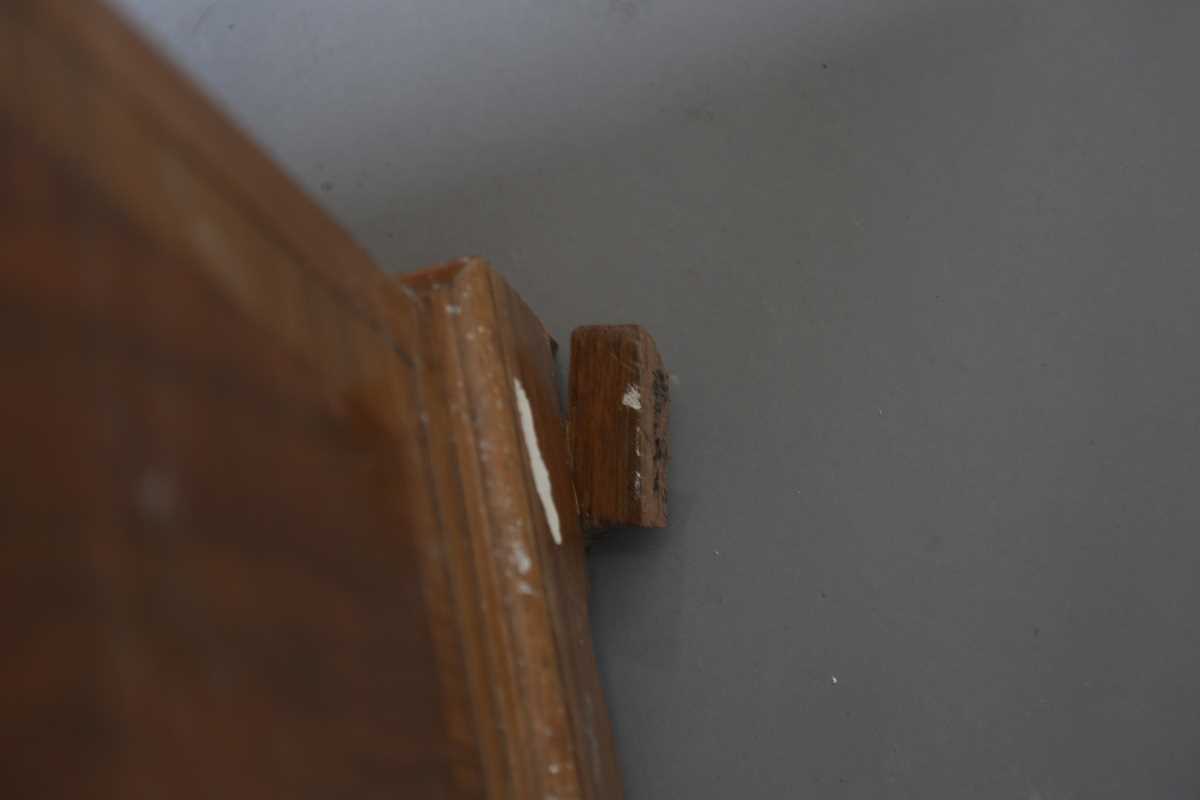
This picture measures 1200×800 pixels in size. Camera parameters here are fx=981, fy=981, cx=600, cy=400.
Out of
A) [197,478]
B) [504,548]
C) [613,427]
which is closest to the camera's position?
[197,478]

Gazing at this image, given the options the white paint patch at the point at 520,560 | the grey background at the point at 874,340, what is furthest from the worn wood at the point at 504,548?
the grey background at the point at 874,340

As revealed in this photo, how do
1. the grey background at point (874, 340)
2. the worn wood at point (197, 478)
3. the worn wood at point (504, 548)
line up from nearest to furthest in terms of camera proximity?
the worn wood at point (197, 478) < the worn wood at point (504, 548) < the grey background at point (874, 340)

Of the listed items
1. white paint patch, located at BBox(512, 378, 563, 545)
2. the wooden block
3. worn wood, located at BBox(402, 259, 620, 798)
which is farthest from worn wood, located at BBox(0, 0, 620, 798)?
the wooden block

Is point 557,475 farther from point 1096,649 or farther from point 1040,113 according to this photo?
point 1040,113

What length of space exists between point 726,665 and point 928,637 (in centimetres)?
15

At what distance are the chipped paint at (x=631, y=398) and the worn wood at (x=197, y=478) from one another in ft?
0.81

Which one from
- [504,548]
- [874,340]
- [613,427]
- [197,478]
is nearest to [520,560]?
[504,548]

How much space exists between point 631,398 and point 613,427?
0.08ft

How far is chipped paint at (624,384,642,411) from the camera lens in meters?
0.74

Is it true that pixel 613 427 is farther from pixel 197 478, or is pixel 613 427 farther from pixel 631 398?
pixel 197 478

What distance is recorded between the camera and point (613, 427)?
2.41 ft

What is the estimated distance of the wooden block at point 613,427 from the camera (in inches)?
28.7

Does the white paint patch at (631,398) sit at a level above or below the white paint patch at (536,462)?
above

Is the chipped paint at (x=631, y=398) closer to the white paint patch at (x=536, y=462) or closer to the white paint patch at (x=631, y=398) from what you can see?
the white paint patch at (x=631, y=398)
